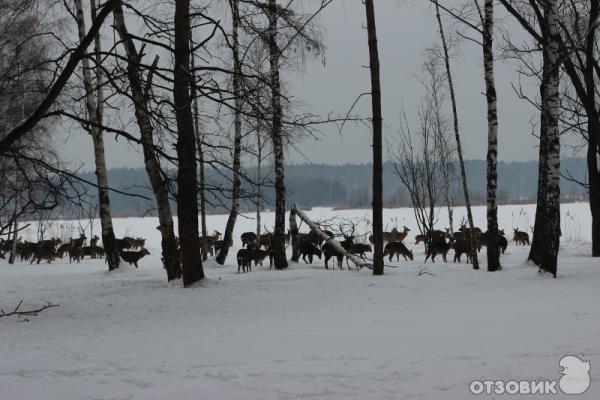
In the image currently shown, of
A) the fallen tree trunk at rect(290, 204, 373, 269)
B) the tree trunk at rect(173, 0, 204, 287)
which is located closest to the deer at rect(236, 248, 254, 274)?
the fallen tree trunk at rect(290, 204, 373, 269)

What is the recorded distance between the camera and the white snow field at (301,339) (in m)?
4.71

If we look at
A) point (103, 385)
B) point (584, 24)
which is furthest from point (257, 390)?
point (584, 24)

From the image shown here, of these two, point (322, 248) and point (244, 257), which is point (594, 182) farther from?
point (244, 257)

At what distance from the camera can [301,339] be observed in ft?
20.0

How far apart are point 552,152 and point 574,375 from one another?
21.7 feet

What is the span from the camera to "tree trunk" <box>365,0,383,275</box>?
11.8 meters

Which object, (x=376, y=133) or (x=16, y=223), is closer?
(x=16, y=223)

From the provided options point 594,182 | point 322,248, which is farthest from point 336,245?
point 594,182

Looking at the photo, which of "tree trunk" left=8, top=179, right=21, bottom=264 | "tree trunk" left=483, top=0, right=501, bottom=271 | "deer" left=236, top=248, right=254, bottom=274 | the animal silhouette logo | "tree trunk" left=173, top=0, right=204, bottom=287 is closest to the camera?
the animal silhouette logo

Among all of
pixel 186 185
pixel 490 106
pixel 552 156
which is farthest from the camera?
pixel 490 106
